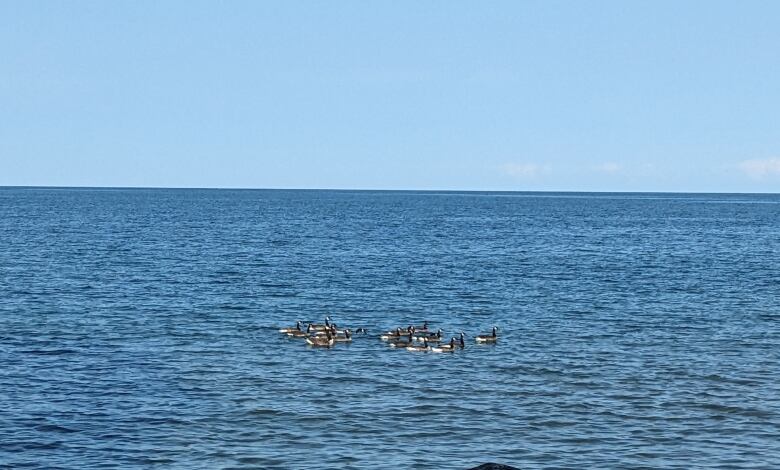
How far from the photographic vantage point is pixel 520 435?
96.7 feet

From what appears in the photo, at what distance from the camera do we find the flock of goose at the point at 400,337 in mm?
44156

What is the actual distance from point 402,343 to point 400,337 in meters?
1.26

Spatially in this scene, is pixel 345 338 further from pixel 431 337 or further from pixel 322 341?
pixel 431 337

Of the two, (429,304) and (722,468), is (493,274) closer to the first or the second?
(429,304)

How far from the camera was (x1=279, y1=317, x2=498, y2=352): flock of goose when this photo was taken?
1738 inches

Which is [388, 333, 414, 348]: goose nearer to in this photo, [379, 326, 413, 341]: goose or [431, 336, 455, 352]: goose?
[379, 326, 413, 341]: goose

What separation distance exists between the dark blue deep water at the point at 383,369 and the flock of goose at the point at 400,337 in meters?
0.72

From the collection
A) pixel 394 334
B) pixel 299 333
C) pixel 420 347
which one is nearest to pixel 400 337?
pixel 394 334

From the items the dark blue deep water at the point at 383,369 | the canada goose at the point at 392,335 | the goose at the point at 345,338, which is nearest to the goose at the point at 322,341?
the goose at the point at 345,338

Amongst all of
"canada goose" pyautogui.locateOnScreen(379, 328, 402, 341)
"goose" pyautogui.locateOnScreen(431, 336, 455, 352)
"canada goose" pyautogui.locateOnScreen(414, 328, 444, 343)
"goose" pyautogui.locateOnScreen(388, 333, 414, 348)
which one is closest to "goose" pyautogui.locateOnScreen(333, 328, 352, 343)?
"canada goose" pyautogui.locateOnScreen(379, 328, 402, 341)

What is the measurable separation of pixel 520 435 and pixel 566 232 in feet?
388

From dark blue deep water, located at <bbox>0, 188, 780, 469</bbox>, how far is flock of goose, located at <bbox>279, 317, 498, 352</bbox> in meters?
0.72

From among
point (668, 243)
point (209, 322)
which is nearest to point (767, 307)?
point (209, 322)

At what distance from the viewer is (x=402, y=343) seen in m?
44.8
